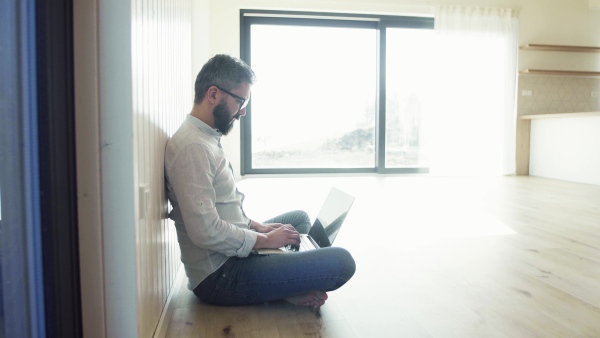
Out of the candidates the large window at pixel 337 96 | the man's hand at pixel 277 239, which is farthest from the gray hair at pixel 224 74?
the large window at pixel 337 96

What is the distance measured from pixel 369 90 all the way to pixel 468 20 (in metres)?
1.56

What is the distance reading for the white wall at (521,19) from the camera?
5547 millimetres

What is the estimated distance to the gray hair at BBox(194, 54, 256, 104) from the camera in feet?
4.75

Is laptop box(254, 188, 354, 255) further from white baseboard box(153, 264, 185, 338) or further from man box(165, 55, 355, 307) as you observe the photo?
white baseboard box(153, 264, 185, 338)

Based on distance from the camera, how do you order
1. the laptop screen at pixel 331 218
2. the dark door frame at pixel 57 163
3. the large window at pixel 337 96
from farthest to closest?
the large window at pixel 337 96 → the laptop screen at pixel 331 218 → the dark door frame at pixel 57 163

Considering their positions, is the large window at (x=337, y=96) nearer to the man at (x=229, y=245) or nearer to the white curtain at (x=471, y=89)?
the white curtain at (x=471, y=89)

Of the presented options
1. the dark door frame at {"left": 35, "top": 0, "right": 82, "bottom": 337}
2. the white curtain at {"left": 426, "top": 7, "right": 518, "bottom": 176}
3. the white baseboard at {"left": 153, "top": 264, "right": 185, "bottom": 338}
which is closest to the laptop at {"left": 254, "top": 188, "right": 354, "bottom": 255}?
the white baseboard at {"left": 153, "top": 264, "right": 185, "bottom": 338}

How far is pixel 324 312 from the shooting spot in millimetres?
1525

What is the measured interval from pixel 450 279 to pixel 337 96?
4588mm

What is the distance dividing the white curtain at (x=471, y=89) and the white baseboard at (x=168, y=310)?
476cm

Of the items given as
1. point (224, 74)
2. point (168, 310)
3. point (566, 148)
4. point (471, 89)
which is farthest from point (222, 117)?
point (566, 148)

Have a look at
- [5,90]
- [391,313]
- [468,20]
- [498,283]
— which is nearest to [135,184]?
[5,90]

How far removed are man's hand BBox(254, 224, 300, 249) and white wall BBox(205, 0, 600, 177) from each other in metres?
4.17

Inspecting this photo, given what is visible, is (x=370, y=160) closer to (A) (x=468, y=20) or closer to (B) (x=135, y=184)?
(A) (x=468, y=20)
